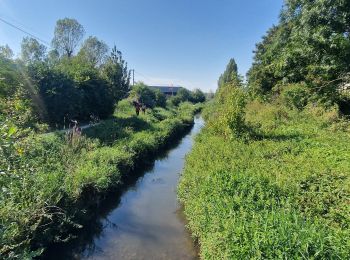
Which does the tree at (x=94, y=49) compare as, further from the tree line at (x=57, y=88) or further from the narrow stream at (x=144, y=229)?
the narrow stream at (x=144, y=229)

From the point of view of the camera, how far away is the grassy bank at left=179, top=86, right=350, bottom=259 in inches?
154

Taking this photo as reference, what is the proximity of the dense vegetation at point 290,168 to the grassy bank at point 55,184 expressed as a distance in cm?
258

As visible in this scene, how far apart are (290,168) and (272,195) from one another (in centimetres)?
218

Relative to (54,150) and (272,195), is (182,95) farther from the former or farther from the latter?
(272,195)

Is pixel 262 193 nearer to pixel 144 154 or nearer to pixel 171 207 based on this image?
pixel 171 207

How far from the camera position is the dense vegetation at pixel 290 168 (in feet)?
13.6

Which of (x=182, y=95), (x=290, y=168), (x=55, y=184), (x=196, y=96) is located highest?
(x=196, y=96)

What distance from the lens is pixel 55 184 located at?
22.4ft

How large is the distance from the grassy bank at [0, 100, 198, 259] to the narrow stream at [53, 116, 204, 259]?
0.68 m

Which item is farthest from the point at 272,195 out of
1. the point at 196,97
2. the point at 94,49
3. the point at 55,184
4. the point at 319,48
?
the point at 196,97

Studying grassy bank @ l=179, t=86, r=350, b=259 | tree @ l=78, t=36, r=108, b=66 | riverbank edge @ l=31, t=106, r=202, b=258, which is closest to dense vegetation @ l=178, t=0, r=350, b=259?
grassy bank @ l=179, t=86, r=350, b=259

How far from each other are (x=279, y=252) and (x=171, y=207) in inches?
240

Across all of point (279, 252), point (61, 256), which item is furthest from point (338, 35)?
point (61, 256)

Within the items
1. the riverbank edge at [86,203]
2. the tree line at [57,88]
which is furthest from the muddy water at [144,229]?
the tree line at [57,88]
